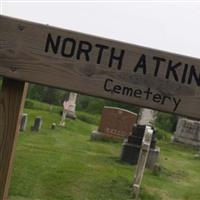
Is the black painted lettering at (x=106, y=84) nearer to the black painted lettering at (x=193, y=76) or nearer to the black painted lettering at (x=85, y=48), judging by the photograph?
the black painted lettering at (x=85, y=48)

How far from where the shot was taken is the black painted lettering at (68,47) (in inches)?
89.4

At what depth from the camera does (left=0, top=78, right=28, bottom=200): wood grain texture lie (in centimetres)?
240

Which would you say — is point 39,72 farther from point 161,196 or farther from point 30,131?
point 30,131

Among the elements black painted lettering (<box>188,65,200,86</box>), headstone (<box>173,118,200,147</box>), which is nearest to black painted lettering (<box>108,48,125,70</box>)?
black painted lettering (<box>188,65,200,86</box>)

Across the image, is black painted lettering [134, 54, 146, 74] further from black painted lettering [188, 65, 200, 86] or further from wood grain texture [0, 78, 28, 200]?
wood grain texture [0, 78, 28, 200]

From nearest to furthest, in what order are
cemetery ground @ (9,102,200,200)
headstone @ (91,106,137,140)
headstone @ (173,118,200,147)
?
cemetery ground @ (9,102,200,200)
headstone @ (91,106,137,140)
headstone @ (173,118,200,147)

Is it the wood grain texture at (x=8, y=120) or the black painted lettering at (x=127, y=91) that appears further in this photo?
the wood grain texture at (x=8, y=120)

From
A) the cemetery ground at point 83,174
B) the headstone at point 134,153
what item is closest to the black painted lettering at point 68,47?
the cemetery ground at point 83,174

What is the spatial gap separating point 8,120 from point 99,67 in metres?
0.57

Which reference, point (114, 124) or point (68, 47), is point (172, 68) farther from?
point (114, 124)

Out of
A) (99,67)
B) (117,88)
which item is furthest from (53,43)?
(117,88)

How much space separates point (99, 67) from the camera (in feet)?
7.42

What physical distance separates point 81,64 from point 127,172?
913 centimetres

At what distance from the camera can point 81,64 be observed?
7.44ft
